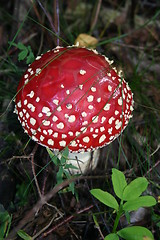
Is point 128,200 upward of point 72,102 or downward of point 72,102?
downward

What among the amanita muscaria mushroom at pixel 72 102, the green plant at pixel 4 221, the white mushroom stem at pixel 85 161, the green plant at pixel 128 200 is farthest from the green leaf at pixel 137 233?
the white mushroom stem at pixel 85 161

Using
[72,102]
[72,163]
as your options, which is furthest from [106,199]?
[72,163]

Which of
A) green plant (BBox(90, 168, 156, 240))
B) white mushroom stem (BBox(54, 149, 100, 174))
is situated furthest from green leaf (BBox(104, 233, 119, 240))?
white mushroom stem (BBox(54, 149, 100, 174))

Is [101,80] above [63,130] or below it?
above

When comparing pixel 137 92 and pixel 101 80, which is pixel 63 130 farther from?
pixel 137 92

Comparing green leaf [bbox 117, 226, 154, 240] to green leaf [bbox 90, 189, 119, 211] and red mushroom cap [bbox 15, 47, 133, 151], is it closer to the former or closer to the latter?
green leaf [bbox 90, 189, 119, 211]

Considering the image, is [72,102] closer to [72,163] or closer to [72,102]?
[72,102]

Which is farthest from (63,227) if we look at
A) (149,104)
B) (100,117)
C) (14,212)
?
(149,104)

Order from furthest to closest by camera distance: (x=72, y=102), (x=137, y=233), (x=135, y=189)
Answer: (x=72, y=102) → (x=135, y=189) → (x=137, y=233)
